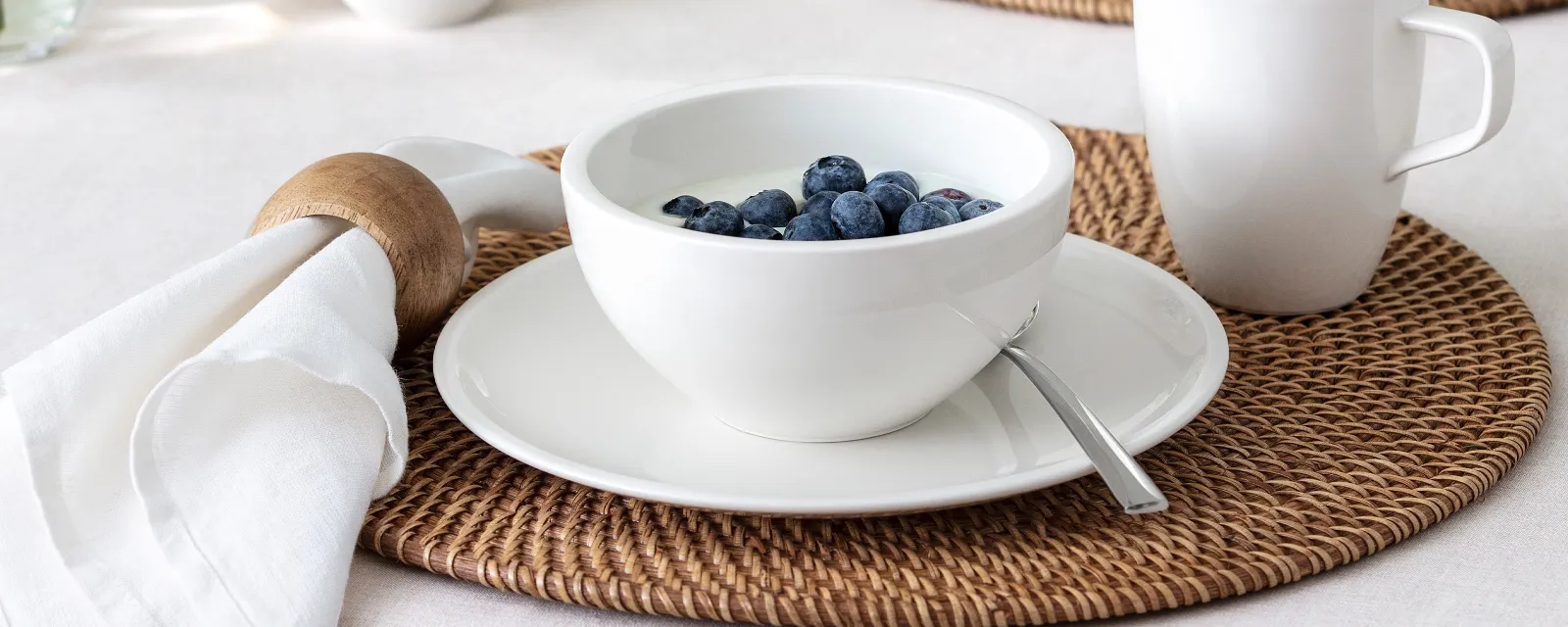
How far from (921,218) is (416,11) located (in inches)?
53.0

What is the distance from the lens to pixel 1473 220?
1.12m

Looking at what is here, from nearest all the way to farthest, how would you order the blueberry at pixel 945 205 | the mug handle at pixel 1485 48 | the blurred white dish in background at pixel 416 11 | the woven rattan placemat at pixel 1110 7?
the blueberry at pixel 945 205
the mug handle at pixel 1485 48
the woven rattan placemat at pixel 1110 7
the blurred white dish in background at pixel 416 11

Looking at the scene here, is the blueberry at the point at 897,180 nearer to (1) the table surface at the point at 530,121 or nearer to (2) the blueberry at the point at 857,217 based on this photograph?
(2) the blueberry at the point at 857,217

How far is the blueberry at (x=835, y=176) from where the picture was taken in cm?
75

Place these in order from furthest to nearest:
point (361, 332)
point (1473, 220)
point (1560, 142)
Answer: point (1560, 142) → point (1473, 220) → point (361, 332)

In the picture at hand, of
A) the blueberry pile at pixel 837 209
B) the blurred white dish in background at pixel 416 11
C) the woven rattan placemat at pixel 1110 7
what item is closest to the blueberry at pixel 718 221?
the blueberry pile at pixel 837 209

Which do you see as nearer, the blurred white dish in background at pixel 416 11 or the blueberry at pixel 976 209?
the blueberry at pixel 976 209

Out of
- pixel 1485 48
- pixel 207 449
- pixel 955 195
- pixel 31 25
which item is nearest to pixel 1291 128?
pixel 1485 48

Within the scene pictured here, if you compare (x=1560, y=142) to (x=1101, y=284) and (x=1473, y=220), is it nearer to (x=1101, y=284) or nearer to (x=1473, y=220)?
(x=1473, y=220)

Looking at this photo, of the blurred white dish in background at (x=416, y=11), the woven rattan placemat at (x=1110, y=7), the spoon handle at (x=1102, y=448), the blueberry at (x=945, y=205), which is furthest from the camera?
the blurred white dish in background at (x=416, y=11)

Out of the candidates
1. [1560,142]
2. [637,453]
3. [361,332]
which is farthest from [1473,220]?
[361,332]

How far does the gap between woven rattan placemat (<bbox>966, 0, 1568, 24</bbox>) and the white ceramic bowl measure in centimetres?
99

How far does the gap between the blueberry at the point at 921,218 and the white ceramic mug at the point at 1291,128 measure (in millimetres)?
270

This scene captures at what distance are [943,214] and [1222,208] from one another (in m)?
0.30
